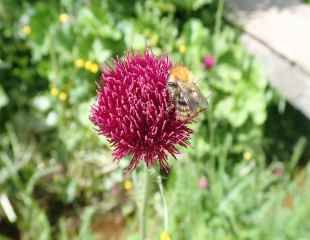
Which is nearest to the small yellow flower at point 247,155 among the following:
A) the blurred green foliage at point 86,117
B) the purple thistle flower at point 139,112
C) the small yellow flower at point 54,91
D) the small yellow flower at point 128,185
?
the blurred green foliage at point 86,117

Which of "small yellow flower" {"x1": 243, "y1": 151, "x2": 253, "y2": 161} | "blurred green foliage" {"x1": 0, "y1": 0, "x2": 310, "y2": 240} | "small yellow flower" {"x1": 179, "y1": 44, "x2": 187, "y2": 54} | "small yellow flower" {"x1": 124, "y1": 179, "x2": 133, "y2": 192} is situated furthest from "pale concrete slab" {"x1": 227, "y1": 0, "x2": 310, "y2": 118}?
"small yellow flower" {"x1": 124, "y1": 179, "x2": 133, "y2": 192}

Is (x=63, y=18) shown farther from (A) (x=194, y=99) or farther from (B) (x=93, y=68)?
(A) (x=194, y=99)

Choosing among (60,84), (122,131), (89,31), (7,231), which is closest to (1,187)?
(7,231)

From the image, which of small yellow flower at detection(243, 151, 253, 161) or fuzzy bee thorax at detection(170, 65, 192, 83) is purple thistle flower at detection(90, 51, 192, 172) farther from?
small yellow flower at detection(243, 151, 253, 161)

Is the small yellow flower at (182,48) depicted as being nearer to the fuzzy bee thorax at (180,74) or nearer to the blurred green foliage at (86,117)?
the blurred green foliage at (86,117)

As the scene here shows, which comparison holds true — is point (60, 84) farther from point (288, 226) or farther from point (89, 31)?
point (288, 226)

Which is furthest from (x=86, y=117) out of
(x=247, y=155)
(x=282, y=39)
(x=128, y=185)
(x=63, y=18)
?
(x=282, y=39)
